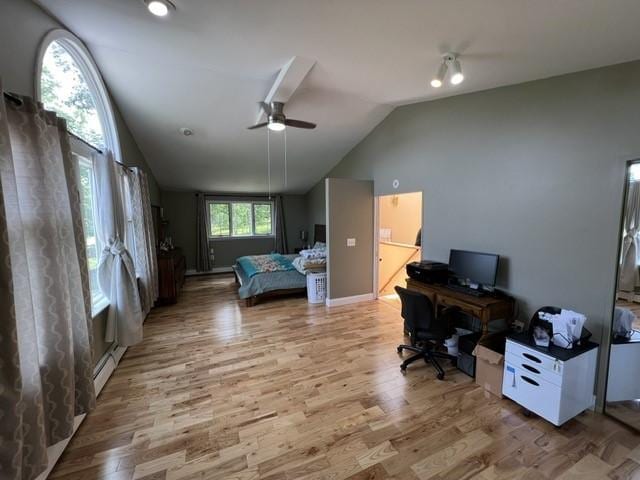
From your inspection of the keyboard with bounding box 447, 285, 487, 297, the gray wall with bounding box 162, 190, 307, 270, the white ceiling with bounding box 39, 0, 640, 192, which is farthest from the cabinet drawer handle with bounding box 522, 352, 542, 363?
the gray wall with bounding box 162, 190, 307, 270

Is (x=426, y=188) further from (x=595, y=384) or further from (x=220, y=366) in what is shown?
(x=220, y=366)

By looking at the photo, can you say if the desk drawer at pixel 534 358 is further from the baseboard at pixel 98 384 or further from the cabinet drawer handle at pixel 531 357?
the baseboard at pixel 98 384

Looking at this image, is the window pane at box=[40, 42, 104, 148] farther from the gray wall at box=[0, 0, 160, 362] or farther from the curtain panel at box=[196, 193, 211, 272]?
the curtain panel at box=[196, 193, 211, 272]

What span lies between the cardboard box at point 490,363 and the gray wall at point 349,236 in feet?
7.65

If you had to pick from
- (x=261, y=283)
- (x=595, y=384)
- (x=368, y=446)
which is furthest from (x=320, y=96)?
(x=595, y=384)

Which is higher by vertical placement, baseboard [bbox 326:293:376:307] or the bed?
the bed

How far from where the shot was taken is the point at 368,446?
177 cm

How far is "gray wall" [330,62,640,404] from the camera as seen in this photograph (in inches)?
80.0

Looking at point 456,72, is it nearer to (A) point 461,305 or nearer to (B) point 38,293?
(A) point 461,305

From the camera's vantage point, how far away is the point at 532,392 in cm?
203

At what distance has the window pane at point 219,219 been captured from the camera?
23.3 feet

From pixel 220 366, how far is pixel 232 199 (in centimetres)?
527

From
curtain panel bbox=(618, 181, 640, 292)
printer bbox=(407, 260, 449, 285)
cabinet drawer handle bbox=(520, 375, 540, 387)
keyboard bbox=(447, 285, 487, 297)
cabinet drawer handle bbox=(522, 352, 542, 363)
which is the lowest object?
cabinet drawer handle bbox=(520, 375, 540, 387)

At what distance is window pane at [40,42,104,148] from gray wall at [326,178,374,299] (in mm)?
3003
